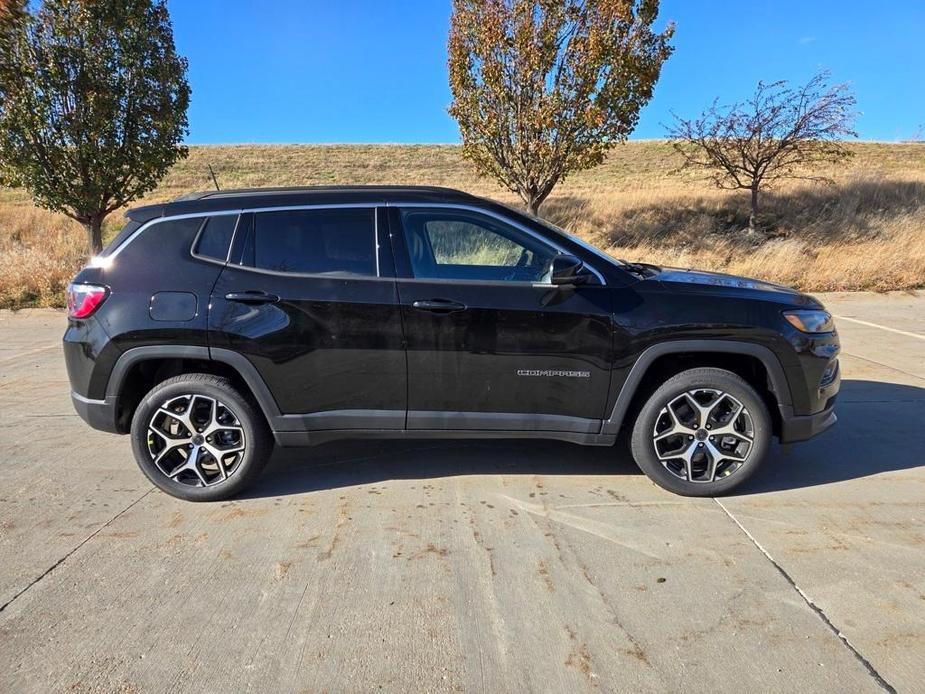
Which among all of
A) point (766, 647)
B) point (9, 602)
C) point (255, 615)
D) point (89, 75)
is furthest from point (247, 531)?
point (89, 75)

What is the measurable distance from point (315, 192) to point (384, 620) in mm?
2487

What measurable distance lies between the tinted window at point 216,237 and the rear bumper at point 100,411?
3.34 ft

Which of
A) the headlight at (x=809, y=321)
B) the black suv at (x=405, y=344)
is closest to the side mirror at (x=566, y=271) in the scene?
the black suv at (x=405, y=344)

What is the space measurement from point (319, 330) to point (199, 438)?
3.20 ft

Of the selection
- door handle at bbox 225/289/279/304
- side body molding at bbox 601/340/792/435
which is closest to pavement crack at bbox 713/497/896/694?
side body molding at bbox 601/340/792/435

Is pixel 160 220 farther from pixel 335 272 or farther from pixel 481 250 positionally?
pixel 481 250

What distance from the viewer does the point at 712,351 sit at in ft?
12.4

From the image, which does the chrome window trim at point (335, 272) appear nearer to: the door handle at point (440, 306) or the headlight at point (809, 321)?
the door handle at point (440, 306)

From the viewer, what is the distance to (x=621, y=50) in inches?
526

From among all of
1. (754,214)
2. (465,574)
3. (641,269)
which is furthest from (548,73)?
(465,574)

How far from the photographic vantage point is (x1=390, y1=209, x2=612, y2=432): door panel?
3.74m

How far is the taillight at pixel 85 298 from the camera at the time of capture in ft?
12.5

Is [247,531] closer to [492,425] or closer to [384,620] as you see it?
[384,620]

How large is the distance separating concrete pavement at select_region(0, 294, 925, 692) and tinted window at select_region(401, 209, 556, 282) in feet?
4.33
